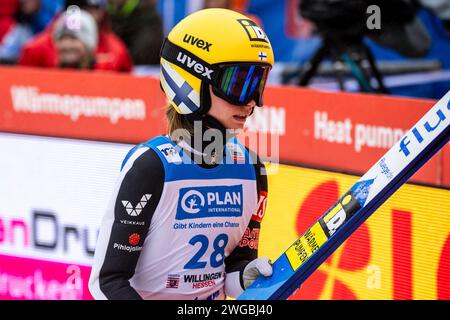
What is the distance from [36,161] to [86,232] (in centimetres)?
59

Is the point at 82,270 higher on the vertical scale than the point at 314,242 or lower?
lower

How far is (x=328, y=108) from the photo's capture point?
488 centimetres

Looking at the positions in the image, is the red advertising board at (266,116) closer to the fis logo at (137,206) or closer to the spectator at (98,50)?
the fis logo at (137,206)

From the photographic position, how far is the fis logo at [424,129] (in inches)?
106

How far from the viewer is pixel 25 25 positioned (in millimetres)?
9578

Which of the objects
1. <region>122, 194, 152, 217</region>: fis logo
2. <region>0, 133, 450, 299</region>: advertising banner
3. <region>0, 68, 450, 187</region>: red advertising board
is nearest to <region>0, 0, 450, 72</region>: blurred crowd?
<region>0, 68, 450, 187</region>: red advertising board

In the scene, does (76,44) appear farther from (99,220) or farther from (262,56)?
(262,56)

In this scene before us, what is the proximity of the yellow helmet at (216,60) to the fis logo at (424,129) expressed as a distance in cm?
58

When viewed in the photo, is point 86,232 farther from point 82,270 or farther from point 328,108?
point 328,108

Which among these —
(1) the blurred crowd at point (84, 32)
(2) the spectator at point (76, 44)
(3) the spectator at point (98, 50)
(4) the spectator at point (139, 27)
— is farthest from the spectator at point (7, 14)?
(2) the spectator at point (76, 44)

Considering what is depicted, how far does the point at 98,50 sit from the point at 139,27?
0.61 metres

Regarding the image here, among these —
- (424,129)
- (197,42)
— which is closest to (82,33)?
(197,42)

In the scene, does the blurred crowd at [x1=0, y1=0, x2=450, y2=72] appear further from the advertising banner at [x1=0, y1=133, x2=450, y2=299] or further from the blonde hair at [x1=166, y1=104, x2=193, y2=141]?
the blonde hair at [x1=166, y1=104, x2=193, y2=141]
